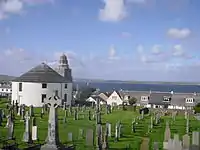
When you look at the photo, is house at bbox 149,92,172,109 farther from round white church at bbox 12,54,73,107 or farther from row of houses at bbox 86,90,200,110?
round white church at bbox 12,54,73,107

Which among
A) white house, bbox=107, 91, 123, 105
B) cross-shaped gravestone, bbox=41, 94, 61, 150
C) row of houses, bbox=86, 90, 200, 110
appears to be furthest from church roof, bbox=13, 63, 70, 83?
cross-shaped gravestone, bbox=41, 94, 61, 150

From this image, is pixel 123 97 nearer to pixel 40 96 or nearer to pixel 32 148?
pixel 40 96

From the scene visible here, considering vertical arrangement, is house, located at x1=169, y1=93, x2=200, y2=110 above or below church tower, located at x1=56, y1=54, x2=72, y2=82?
below

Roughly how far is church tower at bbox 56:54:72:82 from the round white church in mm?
6599

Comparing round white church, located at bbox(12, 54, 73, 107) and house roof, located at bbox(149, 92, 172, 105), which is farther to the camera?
house roof, located at bbox(149, 92, 172, 105)

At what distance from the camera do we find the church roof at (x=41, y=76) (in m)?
59.3

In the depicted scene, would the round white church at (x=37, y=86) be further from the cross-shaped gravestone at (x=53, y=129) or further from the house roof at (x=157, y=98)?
the cross-shaped gravestone at (x=53, y=129)

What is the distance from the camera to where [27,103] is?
191 feet

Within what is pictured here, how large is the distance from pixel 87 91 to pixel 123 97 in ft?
39.8

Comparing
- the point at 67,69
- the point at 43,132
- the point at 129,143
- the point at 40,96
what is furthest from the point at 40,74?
the point at 129,143

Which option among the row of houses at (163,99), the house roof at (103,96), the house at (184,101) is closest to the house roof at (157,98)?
Answer: the row of houses at (163,99)

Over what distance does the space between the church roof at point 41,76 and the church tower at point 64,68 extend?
660 centimetres

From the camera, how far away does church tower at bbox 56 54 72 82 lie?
226 feet

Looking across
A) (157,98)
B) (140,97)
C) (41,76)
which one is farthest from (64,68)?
(157,98)
